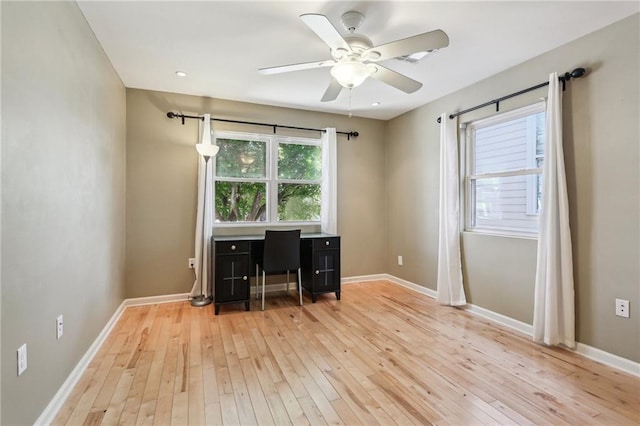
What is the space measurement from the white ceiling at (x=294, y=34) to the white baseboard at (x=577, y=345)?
7.94 feet

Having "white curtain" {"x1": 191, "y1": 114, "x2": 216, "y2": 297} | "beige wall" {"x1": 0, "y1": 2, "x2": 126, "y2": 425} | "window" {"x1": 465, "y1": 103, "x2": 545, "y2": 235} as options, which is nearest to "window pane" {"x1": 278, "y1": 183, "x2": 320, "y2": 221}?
"white curtain" {"x1": 191, "y1": 114, "x2": 216, "y2": 297}

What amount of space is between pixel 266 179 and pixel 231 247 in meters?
1.18

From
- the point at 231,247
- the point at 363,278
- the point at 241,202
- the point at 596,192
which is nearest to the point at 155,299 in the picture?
the point at 231,247

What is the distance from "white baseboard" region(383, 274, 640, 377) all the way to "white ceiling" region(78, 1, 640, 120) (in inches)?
95.3

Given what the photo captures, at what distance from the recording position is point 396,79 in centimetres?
238

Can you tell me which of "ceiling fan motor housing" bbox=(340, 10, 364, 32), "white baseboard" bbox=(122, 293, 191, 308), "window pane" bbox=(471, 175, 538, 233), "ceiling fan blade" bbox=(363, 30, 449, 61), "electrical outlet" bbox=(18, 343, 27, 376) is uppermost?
"ceiling fan motor housing" bbox=(340, 10, 364, 32)

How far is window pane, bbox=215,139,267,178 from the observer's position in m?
3.96

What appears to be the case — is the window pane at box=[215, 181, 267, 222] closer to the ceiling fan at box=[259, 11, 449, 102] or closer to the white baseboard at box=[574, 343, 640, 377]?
the ceiling fan at box=[259, 11, 449, 102]

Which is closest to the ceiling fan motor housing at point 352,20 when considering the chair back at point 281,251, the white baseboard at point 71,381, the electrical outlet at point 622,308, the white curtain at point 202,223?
the chair back at point 281,251

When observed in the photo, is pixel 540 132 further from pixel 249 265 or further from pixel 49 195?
pixel 49 195

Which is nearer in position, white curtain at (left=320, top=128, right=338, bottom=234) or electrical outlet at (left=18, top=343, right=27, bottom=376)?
electrical outlet at (left=18, top=343, right=27, bottom=376)

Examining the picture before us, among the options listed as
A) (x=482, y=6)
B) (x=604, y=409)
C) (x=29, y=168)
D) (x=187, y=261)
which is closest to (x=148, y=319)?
(x=187, y=261)

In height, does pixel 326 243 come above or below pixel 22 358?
above

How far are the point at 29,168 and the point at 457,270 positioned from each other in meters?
3.67
